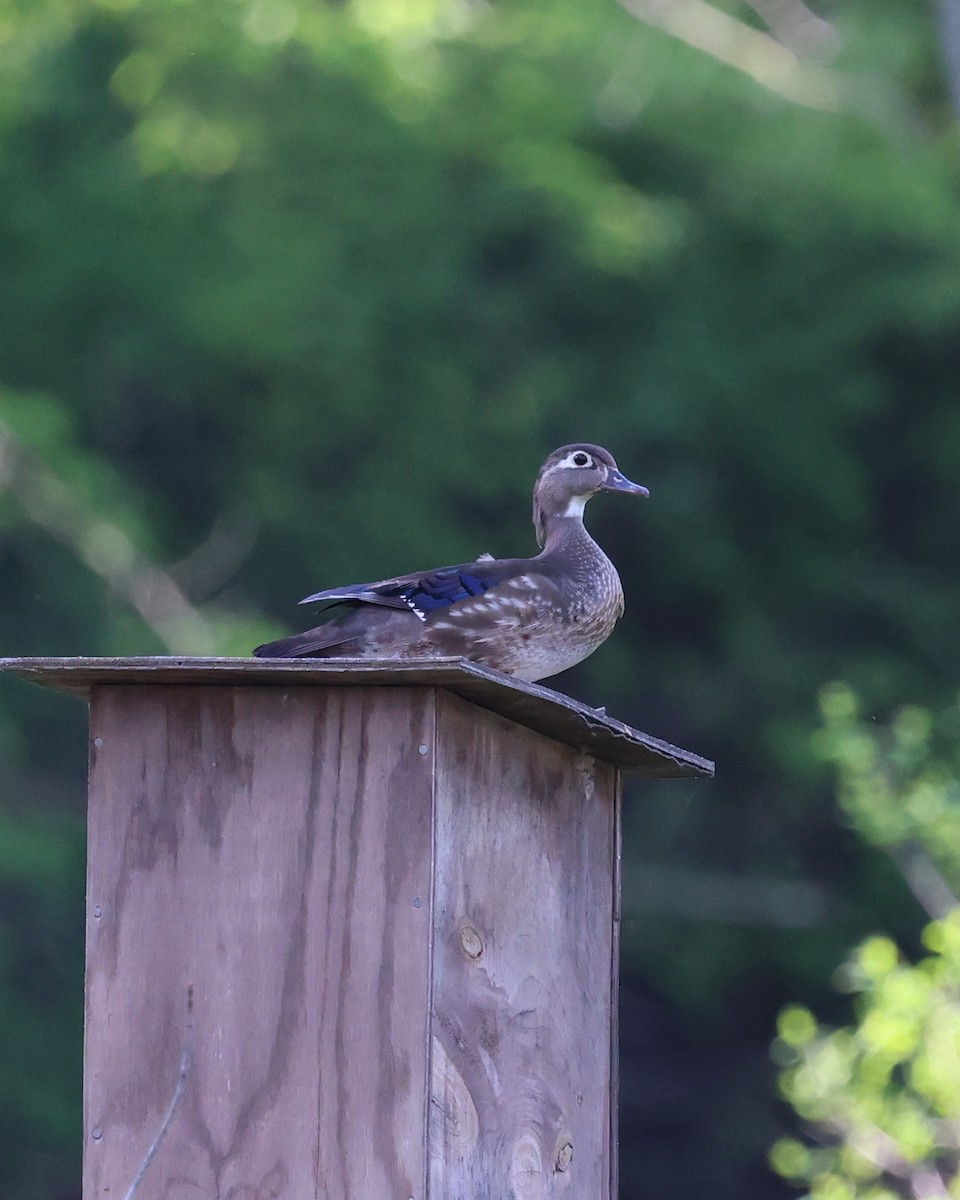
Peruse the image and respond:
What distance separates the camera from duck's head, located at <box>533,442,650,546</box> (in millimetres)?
4172

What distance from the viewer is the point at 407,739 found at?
2.84 m

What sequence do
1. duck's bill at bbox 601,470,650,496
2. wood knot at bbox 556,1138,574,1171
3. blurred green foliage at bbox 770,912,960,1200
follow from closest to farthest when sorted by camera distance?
wood knot at bbox 556,1138,574,1171 < duck's bill at bbox 601,470,650,496 < blurred green foliage at bbox 770,912,960,1200

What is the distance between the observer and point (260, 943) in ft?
9.36

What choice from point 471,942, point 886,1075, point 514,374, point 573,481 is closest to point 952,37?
point 514,374

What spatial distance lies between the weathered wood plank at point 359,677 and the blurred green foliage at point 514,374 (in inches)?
248

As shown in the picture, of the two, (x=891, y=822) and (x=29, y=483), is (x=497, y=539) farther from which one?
(x=891, y=822)

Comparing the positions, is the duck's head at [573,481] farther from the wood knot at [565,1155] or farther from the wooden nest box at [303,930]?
the wood knot at [565,1155]


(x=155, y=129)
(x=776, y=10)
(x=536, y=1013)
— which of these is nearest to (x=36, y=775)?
(x=155, y=129)

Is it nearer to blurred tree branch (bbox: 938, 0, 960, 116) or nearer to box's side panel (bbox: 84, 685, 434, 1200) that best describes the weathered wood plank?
box's side panel (bbox: 84, 685, 434, 1200)

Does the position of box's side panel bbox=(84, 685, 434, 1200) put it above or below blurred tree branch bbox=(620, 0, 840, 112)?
below

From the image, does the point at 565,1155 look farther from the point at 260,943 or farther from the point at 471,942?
the point at 260,943

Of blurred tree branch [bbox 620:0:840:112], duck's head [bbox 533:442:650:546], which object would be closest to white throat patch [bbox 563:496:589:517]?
duck's head [bbox 533:442:650:546]

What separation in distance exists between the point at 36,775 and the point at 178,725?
775cm

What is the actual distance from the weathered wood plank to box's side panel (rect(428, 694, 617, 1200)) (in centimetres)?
7
